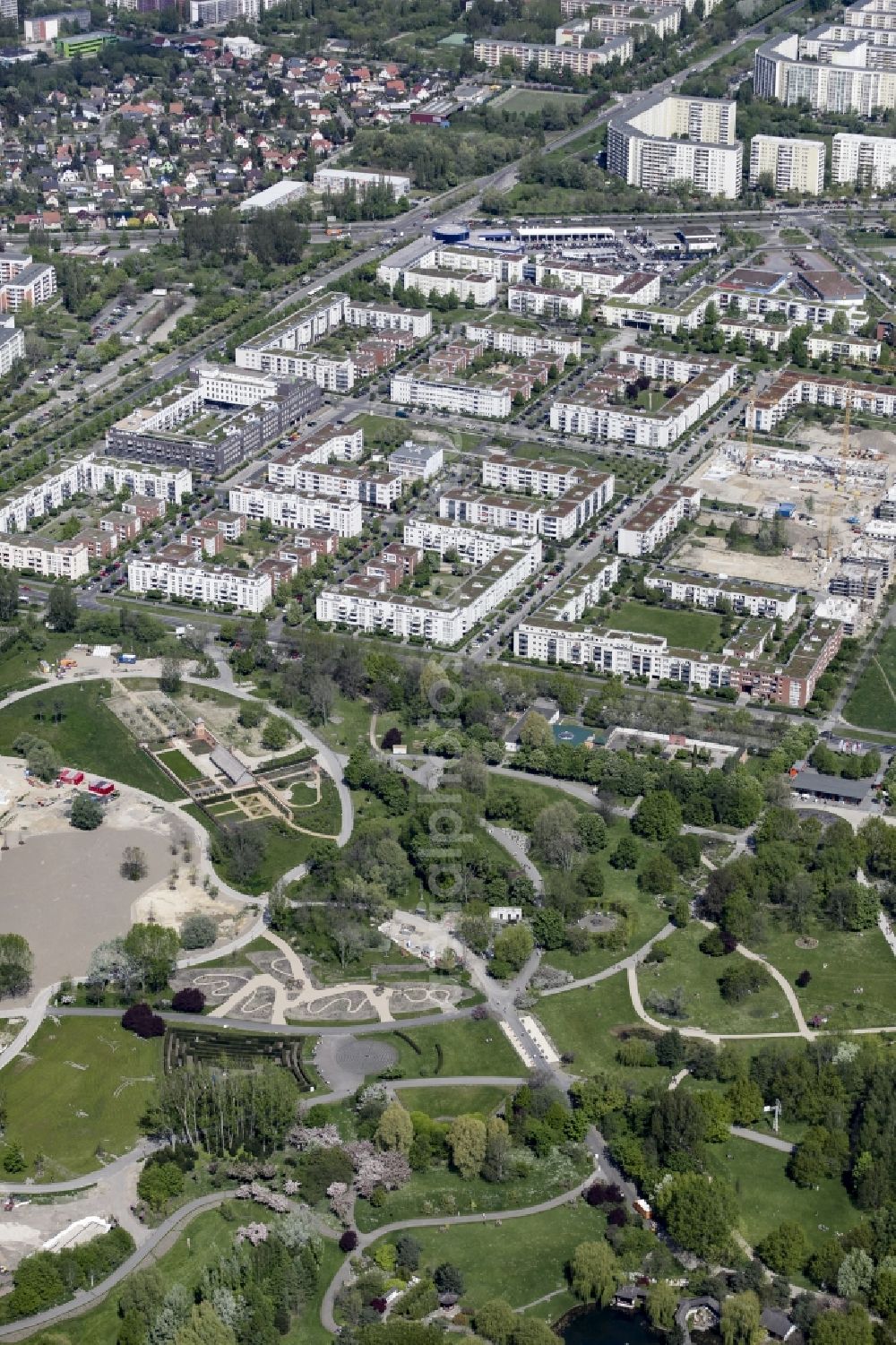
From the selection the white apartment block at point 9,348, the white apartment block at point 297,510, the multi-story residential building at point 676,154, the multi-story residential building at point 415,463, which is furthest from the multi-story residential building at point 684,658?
the multi-story residential building at point 676,154

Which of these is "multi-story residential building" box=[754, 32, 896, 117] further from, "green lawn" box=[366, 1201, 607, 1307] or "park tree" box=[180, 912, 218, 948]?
"green lawn" box=[366, 1201, 607, 1307]

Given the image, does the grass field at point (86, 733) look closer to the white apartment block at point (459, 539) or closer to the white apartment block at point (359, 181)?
the white apartment block at point (459, 539)

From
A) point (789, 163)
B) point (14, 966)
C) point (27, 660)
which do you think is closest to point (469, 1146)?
point (14, 966)

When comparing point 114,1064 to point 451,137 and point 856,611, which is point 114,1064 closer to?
point 856,611

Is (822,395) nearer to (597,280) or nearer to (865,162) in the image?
(597,280)

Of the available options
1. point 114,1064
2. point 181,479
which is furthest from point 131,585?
point 114,1064
